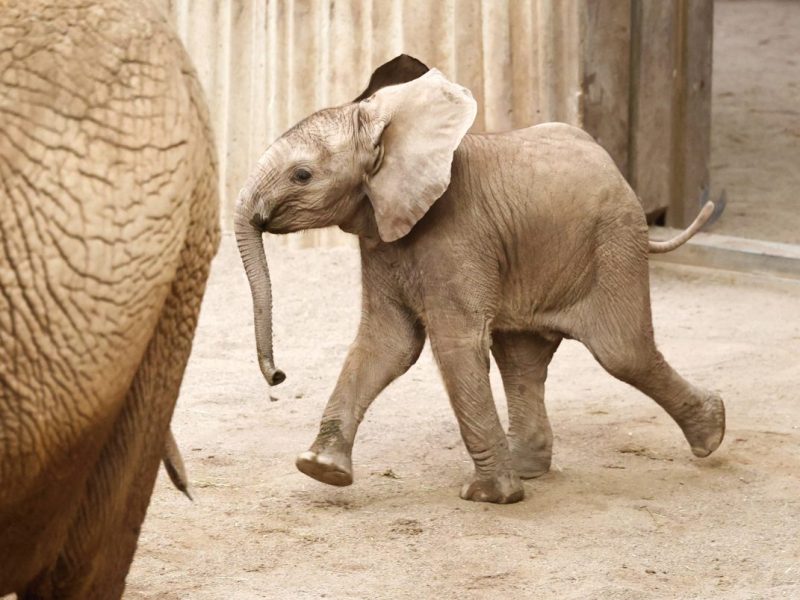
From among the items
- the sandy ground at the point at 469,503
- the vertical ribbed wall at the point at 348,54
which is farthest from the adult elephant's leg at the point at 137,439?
the vertical ribbed wall at the point at 348,54

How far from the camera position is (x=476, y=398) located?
173 inches

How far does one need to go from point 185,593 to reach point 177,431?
61.9 inches

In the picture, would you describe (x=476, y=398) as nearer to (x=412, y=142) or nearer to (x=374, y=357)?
(x=374, y=357)

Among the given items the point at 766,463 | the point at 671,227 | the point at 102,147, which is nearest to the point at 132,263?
the point at 102,147

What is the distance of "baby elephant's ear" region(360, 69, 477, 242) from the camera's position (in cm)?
430

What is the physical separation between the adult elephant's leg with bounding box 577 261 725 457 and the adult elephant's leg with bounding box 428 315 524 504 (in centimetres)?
37

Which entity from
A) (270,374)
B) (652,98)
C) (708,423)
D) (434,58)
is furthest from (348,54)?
(270,374)

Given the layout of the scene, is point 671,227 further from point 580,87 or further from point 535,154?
point 535,154

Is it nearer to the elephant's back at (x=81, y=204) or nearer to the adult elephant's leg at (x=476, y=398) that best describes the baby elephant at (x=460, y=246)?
the adult elephant's leg at (x=476, y=398)

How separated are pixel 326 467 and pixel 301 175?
0.87m

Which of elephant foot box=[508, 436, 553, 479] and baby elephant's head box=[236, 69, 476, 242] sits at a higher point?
baby elephant's head box=[236, 69, 476, 242]

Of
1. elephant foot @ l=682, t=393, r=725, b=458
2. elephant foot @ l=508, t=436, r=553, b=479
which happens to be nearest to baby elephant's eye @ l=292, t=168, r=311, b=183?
elephant foot @ l=508, t=436, r=553, b=479

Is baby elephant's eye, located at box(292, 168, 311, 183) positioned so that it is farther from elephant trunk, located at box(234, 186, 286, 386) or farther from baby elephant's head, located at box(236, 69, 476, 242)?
elephant trunk, located at box(234, 186, 286, 386)

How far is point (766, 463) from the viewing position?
477cm
